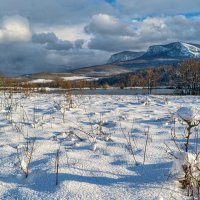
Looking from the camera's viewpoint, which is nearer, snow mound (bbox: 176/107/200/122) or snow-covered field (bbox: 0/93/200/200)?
snow-covered field (bbox: 0/93/200/200)

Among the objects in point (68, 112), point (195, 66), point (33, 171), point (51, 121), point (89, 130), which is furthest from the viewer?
point (195, 66)

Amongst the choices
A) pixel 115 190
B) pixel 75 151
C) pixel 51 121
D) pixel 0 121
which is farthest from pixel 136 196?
pixel 0 121

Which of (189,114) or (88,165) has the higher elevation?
(189,114)

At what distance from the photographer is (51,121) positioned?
658 cm

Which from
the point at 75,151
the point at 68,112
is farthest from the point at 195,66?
the point at 75,151

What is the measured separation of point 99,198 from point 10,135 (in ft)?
9.22

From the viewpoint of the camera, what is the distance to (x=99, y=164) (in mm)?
3602

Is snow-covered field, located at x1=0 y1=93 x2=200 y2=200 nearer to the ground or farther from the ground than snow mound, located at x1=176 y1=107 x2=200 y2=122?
nearer to the ground

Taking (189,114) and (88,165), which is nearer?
(189,114)

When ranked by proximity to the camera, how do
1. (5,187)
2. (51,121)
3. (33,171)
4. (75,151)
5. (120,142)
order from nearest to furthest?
1. (5,187)
2. (33,171)
3. (75,151)
4. (120,142)
5. (51,121)

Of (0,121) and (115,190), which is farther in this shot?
(0,121)

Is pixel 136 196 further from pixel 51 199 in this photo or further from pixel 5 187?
pixel 5 187

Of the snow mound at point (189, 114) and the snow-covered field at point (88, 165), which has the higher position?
the snow mound at point (189, 114)

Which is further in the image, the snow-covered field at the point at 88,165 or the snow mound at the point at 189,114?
the snow mound at the point at 189,114
